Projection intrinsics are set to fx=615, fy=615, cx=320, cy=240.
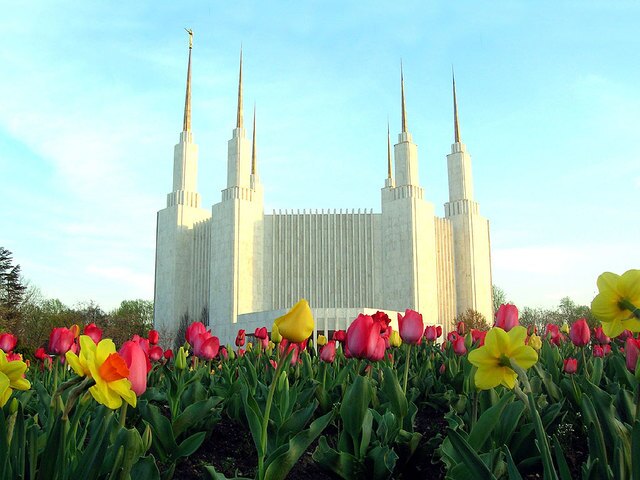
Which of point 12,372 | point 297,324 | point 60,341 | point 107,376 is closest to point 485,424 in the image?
point 297,324

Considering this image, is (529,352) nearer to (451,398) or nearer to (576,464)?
(576,464)

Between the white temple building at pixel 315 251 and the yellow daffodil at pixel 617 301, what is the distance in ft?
125

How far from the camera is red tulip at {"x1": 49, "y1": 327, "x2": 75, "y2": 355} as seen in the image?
120 inches

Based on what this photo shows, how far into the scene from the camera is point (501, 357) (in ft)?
4.40

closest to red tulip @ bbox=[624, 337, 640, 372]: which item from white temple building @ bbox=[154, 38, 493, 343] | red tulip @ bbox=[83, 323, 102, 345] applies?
red tulip @ bbox=[83, 323, 102, 345]

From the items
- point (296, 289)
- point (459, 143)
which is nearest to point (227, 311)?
point (296, 289)

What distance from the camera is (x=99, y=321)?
46344mm

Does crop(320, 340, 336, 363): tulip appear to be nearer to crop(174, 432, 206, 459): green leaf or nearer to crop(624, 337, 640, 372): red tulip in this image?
crop(174, 432, 206, 459): green leaf

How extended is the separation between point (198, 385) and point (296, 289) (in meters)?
39.2

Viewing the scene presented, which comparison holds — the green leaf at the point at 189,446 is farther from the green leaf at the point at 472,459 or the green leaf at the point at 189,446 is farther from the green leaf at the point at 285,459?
the green leaf at the point at 472,459

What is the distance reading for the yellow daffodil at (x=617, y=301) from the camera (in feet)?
4.48

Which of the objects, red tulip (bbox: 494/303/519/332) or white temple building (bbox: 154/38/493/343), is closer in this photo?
red tulip (bbox: 494/303/519/332)

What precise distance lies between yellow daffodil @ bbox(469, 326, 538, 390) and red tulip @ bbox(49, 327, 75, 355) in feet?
7.75

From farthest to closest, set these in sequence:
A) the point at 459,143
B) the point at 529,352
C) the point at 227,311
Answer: the point at 459,143
the point at 227,311
the point at 529,352
